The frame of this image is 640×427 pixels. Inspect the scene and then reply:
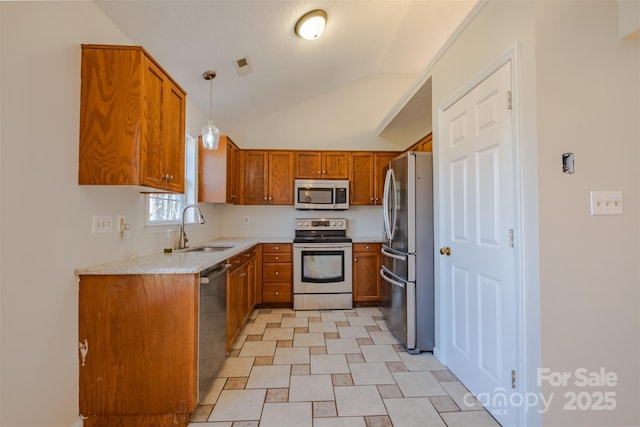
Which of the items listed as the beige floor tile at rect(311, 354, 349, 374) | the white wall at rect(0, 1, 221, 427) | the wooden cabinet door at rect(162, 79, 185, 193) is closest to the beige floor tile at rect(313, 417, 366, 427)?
the beige floor tile at rect(311, 354, 349, 374)

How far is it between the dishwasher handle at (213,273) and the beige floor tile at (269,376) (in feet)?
2.69

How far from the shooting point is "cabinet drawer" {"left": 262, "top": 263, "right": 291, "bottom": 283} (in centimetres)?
379

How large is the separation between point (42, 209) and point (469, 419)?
257 cm

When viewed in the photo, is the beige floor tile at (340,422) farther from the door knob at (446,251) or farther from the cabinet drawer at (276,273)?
→ the cabinet drawer at (276,273)

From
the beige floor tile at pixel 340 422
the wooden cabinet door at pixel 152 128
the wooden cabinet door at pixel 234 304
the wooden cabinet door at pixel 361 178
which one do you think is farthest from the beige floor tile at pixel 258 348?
the wooden cabinet door at pixel 361 178

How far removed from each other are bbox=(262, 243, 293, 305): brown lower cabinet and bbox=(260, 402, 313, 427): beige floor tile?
197cm

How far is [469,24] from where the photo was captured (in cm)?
192

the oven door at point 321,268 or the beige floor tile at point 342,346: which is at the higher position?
the oven door at point 321,268

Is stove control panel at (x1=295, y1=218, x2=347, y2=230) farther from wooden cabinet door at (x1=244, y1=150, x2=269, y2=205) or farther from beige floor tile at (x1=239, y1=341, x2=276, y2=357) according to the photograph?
beige floor tile at (x1=239, y1=341, x2=276, y2=357)

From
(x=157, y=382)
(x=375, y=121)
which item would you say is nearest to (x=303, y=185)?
(x=375, y=121)

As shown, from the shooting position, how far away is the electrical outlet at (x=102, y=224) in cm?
173

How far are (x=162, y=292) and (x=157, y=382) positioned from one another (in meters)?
0.51

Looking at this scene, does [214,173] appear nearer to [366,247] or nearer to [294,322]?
[294,322]

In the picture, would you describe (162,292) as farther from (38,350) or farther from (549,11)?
(549,11)
